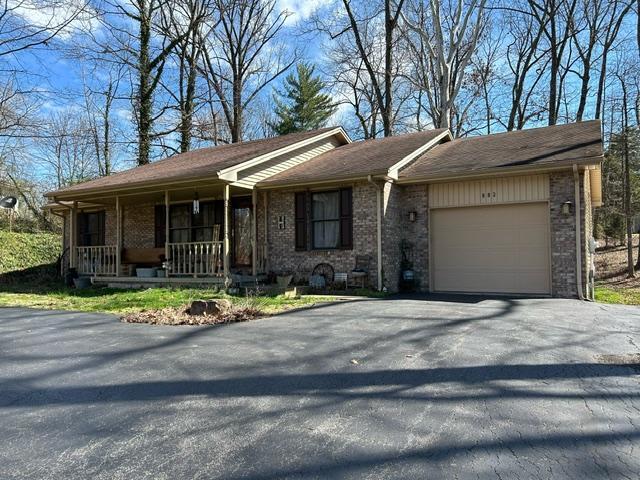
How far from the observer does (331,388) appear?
169 inches

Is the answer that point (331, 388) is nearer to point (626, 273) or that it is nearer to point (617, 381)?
point (617, 381)

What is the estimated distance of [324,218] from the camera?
12875 mm

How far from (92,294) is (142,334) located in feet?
21.3

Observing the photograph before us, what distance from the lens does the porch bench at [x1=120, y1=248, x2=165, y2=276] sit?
1461 centimetres

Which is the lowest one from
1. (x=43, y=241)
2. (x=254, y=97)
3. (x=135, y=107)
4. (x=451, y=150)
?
(x=43, y=241)

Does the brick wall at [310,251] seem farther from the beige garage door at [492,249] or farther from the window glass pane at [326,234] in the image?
the beige garage door at [492,249]

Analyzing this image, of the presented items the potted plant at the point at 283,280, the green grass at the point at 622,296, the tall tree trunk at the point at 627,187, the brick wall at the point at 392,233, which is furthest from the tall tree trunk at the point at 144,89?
the tall tree trunk at the point at 627,187

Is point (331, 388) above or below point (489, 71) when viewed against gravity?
below

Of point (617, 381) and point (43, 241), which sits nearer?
point (617, 381)

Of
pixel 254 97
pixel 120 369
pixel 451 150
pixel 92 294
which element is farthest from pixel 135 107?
pixel 120 369

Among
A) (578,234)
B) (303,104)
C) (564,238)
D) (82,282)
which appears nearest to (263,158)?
(82,282)

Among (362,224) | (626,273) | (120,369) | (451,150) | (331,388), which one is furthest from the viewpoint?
(626,273)

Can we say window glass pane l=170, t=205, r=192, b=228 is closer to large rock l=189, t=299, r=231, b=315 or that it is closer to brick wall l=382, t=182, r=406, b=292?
brick wall l=382, t=182, r=406, b=292

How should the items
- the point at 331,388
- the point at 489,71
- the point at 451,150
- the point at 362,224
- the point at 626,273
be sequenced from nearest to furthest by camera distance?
1. the point at 331,388
2. the point at 362,224
3. the point at 451,150
4. the point at 626,273
5. the point at 489,71
